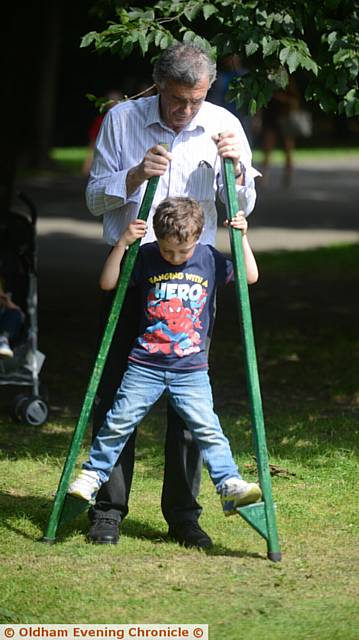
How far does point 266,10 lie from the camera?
678 centimetres

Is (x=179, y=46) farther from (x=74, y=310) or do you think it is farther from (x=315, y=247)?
(x=315, y=247)

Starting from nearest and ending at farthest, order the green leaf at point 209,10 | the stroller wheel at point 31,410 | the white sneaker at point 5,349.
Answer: the green leaf at point 209,10 < the white sneaker at point 5,349 < the stroller wheel at point 31,410

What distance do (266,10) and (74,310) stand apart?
236 inches

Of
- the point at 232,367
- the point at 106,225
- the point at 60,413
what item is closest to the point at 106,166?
the point at 106,225

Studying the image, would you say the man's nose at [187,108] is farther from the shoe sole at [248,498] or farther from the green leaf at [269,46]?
the shoe sole at [248,498]

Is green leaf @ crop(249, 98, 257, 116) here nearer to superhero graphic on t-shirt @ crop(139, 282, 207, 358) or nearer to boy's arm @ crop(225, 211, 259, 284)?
boy's arm @ crop(225, 211, 259, 284)

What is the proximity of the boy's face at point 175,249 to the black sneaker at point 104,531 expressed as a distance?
119 cm

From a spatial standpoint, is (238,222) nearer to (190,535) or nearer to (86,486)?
(86,486)

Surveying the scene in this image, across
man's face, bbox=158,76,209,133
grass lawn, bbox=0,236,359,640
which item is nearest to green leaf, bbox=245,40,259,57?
man's face, bbox=158,76,209,133

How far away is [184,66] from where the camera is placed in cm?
531

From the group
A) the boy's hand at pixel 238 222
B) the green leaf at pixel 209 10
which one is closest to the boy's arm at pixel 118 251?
the boy's hand at pixel 238 222

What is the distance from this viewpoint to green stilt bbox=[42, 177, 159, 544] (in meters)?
5.46

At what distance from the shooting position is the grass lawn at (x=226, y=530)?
4.97 m

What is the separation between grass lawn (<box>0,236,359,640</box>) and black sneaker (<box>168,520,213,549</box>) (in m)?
0.05
